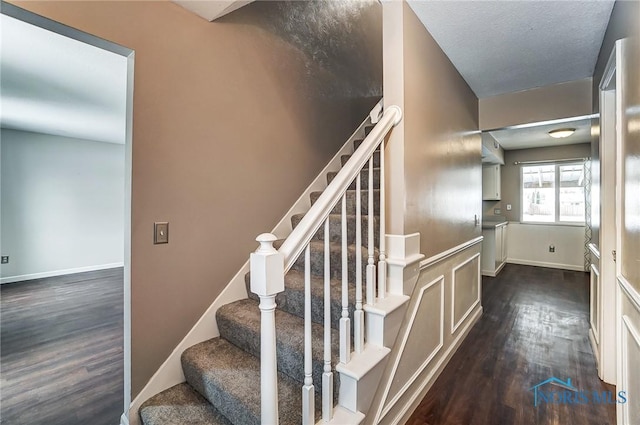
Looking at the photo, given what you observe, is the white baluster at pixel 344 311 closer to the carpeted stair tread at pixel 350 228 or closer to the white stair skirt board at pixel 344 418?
the white stair skirt board at pixel 344 418

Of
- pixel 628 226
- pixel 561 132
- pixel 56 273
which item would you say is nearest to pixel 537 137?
pixel 561 132

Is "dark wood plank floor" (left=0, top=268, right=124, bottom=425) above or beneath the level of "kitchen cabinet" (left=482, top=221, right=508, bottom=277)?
beneath

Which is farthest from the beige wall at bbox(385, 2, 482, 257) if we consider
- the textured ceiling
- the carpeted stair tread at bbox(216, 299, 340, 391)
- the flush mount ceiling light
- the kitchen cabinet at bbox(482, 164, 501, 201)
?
the kitchen cabinet at bbox(482, 164, 501, 201)

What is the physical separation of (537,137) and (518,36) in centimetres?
382

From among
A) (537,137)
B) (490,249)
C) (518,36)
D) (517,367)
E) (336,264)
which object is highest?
(537,137)

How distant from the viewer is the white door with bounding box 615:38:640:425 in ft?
3.75

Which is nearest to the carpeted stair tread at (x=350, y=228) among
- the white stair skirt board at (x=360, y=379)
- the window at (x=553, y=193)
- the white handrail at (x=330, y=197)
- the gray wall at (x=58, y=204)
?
the white handrail at (x=330, y=197)

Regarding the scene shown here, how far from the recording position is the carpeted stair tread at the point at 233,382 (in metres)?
1.16

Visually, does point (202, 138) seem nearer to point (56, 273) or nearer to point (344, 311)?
point (344, 311)

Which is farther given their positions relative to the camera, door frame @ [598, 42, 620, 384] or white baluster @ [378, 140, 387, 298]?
door frame @ [598, 42, 620, 384]

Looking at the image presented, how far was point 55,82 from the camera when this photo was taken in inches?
108

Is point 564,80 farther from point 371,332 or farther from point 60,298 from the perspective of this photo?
point 60,298

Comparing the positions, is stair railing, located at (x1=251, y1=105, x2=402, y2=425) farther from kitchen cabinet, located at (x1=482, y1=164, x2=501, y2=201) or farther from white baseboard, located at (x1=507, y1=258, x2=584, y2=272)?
white baseboard, located at (x1=507, y1=258, x2=584, y2=272)

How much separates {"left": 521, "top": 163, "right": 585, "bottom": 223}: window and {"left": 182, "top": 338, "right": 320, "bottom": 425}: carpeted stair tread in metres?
6.44
